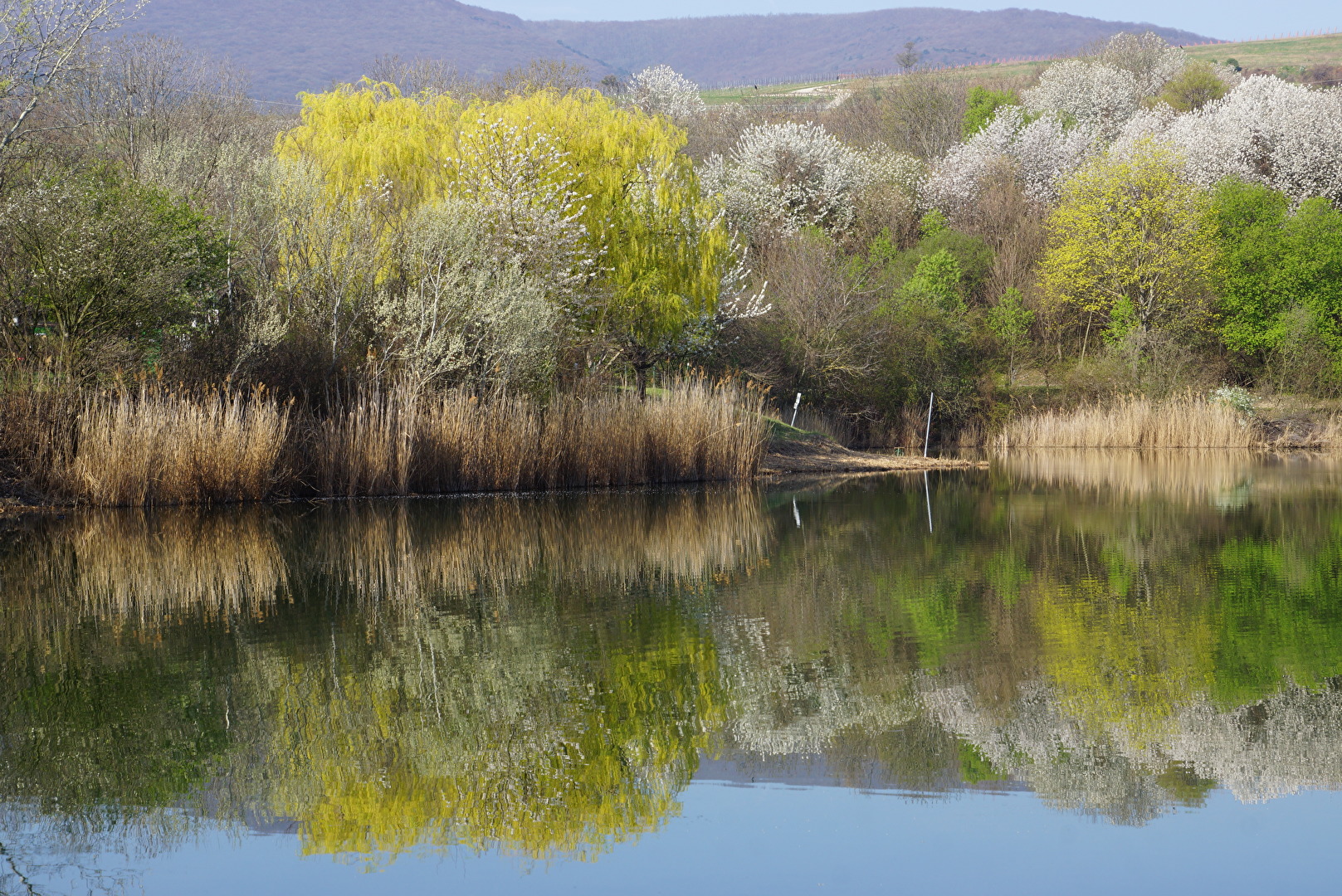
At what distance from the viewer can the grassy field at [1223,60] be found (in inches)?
3750

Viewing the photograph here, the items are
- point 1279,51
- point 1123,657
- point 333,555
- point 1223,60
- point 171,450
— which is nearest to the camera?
point 1123,657

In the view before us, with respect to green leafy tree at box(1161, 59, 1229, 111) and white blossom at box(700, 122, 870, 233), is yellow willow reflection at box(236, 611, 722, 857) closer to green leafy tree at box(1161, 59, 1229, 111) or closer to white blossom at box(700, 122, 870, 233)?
white blossom at box(700, 122, 870, 233)

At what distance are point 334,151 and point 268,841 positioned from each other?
1879 cm

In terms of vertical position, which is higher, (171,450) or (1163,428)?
(171,450)

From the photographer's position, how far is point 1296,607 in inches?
360

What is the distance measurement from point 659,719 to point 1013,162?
146 ft

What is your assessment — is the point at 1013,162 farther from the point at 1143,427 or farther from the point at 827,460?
the point at 827,460

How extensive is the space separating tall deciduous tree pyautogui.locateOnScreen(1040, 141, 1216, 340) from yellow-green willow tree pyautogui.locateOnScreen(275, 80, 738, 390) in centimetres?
1747

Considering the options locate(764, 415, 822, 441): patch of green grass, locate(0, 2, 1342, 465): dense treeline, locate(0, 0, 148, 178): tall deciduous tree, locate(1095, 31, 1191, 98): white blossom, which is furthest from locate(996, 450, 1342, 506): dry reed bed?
locate(1095, 31, 1191, 98): white blossom

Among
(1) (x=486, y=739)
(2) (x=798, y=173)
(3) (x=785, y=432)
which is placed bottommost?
(3) (x=785, y=432)

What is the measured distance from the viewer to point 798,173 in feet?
146

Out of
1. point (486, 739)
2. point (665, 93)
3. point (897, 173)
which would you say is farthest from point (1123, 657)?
point (665, 93)

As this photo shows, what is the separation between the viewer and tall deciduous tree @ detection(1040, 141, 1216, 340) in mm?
37844

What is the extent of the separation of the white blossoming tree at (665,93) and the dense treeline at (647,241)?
751mm
